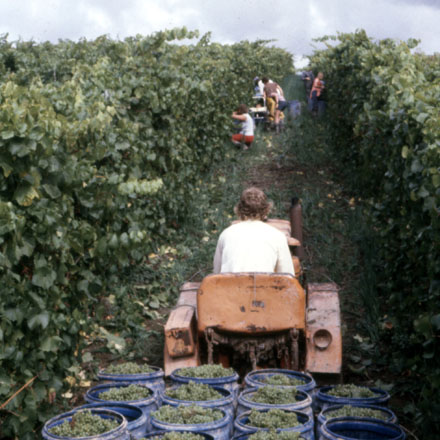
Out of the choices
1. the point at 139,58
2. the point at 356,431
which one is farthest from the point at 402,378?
the point at 139,58

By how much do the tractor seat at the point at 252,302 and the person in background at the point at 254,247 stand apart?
18.5 inches

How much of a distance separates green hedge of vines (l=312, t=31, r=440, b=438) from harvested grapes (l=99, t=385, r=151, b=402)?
5.17 ft

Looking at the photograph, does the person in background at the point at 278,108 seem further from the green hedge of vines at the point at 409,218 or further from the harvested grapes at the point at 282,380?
the harvested grapes at the point at 282,380

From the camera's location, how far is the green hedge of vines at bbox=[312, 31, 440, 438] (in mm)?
4078

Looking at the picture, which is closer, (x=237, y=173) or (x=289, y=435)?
(x=289, y=435)

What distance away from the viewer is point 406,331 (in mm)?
5621

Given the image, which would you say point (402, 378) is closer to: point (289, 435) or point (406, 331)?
point (406, 331)

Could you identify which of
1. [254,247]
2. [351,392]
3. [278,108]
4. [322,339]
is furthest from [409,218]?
[278,108]

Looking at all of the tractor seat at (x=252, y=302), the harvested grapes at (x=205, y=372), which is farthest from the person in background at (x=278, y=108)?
the harvested grapes at (x=205, y=372)

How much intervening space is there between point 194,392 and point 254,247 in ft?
5.23

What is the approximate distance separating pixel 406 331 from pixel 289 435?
2708mm

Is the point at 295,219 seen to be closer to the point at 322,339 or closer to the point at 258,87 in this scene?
the point at 322,339

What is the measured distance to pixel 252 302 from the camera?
181 inches

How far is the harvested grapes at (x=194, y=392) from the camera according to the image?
3.71 meters
